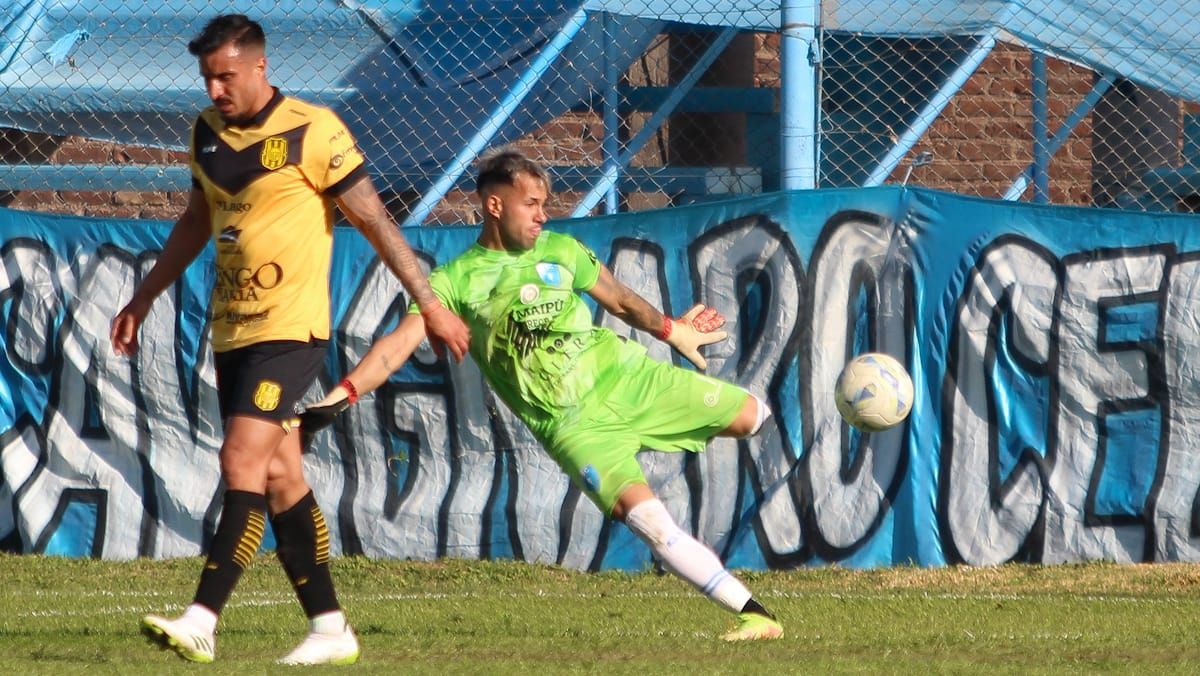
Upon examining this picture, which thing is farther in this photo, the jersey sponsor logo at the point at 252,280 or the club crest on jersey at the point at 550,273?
the club crest on jersey at the point at 550,273

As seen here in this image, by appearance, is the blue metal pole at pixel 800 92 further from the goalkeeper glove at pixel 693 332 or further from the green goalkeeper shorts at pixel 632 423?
the green goalkeeper shorts at pixel 632 423

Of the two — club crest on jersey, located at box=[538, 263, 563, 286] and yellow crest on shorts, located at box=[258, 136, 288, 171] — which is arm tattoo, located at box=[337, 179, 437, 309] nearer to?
yellow crest on shorts, located at box=[258, 136, 288, 171]

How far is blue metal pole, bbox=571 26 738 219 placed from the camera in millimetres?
8667

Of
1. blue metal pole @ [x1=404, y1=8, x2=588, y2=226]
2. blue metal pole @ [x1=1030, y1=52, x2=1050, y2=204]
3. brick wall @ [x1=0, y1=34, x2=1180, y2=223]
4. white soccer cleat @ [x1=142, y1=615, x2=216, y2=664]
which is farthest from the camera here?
brick wall @ [x1=0, y1=34, x2=1180, y2=223]

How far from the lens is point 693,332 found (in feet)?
20.3

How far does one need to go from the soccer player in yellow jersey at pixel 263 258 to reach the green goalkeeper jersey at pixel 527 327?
0.73 m

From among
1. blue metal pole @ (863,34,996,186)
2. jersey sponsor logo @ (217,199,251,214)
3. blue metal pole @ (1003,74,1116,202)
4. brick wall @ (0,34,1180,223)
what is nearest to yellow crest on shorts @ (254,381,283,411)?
jersey sponsor logo @ (217,199,251,214)

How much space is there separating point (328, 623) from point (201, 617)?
45 cm

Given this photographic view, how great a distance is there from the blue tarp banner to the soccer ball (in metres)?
1.57

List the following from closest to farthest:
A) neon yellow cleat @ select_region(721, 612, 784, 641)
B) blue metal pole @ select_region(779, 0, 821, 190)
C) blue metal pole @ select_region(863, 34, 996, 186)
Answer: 1. neon yellow cleat @ select_region(721, 612, 784, 641)
2. blue metal pole @ select_region(779, 0, 821, 190)
3. blue metal pole @ select_region(863, 34, 996, 186)

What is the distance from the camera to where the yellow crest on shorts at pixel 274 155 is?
502 cm

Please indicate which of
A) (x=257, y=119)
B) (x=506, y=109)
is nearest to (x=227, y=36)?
(x=257, y=119)

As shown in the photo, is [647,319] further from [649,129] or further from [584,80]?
[584,80]

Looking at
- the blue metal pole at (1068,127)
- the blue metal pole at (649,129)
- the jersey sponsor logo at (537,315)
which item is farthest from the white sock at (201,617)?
the blue metal pole at (1068,127)
